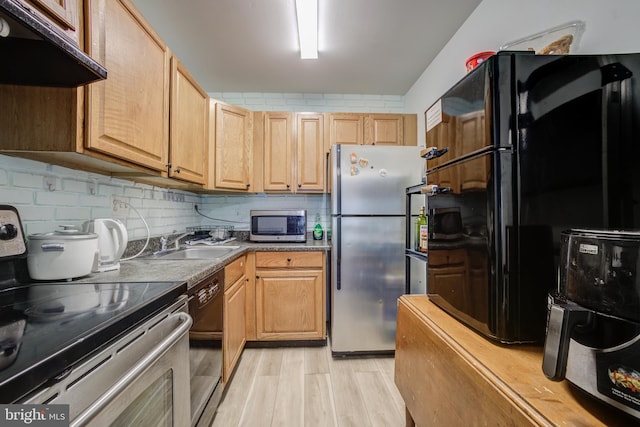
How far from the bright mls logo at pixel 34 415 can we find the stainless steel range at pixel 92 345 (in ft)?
0.04

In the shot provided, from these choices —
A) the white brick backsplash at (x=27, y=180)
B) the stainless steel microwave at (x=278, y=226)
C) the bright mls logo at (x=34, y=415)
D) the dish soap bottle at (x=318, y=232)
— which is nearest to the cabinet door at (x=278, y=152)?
the stainless steel microwave at (x=278, y=226)

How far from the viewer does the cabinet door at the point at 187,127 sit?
5.47 feet

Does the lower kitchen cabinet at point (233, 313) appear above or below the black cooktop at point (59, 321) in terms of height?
below

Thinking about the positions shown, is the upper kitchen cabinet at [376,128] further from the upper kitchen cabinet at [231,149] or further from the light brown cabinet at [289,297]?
the light brown cabinet at [289,297]

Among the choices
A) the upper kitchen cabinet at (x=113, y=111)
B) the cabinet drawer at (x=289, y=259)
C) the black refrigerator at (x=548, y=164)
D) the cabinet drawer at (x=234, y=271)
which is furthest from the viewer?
the cabinet drawer at (x=289, y=259)

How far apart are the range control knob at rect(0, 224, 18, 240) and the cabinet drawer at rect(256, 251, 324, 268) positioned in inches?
59.2

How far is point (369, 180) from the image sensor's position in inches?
89.0

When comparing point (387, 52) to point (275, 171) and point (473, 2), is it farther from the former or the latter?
point (275, 171)

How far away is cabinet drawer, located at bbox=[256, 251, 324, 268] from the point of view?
2352mm

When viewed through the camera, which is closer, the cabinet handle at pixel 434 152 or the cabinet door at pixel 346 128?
the cabinet handle at pixel 434 152

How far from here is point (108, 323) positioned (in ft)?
2.20

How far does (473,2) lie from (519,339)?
207 cm

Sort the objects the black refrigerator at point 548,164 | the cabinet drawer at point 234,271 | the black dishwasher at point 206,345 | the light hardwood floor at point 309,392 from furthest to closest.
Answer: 1. the cabinet drawer at point 234,271
2. the light hardwood floor at point 309,392
3. the black dishwasher at point 206,345
4. the black refrigerator at point 548,164

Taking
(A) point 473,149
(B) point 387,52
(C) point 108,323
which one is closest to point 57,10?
(C) point 108,323
